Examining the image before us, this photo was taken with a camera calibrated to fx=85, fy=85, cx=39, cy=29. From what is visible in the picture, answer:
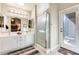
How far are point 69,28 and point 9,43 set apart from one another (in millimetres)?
1108

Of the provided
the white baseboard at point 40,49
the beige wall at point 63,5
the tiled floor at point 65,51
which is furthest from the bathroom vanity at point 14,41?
the beige wall at point 63,5

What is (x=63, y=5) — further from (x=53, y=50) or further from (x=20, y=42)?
(x=20, y=42)

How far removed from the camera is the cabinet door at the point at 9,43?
4.85 ft

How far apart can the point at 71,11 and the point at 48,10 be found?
1.32ft

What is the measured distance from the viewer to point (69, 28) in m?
1.54

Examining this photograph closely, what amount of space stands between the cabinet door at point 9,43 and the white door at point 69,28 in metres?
0.84

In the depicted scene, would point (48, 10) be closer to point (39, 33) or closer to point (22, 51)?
point (39, 33)

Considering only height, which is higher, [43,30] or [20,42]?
[43,30]

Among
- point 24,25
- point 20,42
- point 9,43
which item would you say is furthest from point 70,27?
point 9,43

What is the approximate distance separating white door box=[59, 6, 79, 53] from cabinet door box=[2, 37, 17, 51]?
84 cm

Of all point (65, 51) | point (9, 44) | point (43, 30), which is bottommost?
point (65, 51)
